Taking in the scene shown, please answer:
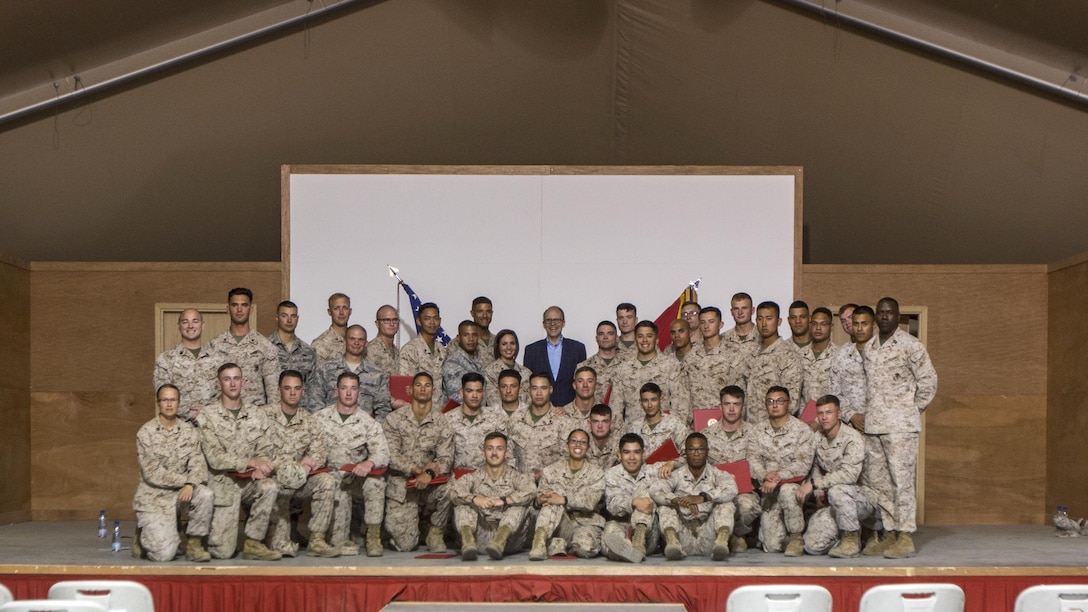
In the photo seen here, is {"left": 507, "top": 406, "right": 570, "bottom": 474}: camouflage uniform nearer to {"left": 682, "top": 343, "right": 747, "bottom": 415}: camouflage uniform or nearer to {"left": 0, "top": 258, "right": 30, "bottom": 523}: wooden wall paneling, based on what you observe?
{"left": 682, "top": 343, "right": 747, "bottom": 415}: camouflage uniform

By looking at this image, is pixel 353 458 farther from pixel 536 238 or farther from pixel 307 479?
pixel 536 238

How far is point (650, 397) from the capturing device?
743 centimetres

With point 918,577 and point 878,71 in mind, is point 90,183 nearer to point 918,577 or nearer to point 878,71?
point 878,71

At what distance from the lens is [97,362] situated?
32.1 feet

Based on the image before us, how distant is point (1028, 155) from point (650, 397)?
179 inches

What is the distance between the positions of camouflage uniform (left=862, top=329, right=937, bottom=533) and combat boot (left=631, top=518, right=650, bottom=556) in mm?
1605

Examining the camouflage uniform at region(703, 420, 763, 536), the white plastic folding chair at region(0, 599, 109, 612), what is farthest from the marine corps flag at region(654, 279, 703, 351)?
the white plastic folding chair at region(0, 599, 109, 612)

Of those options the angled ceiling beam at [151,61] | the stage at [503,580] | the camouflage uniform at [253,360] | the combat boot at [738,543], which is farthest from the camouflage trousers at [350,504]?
the angled ceiling beam at [151,61]

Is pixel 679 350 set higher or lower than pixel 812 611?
higher

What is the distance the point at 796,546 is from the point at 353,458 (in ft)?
9.20

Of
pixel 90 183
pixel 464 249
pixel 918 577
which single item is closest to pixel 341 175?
pixel 464 249

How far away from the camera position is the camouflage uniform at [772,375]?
25.6 ft

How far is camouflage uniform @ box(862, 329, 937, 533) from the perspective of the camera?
719cm

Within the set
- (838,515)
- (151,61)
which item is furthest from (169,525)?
(151,61)
